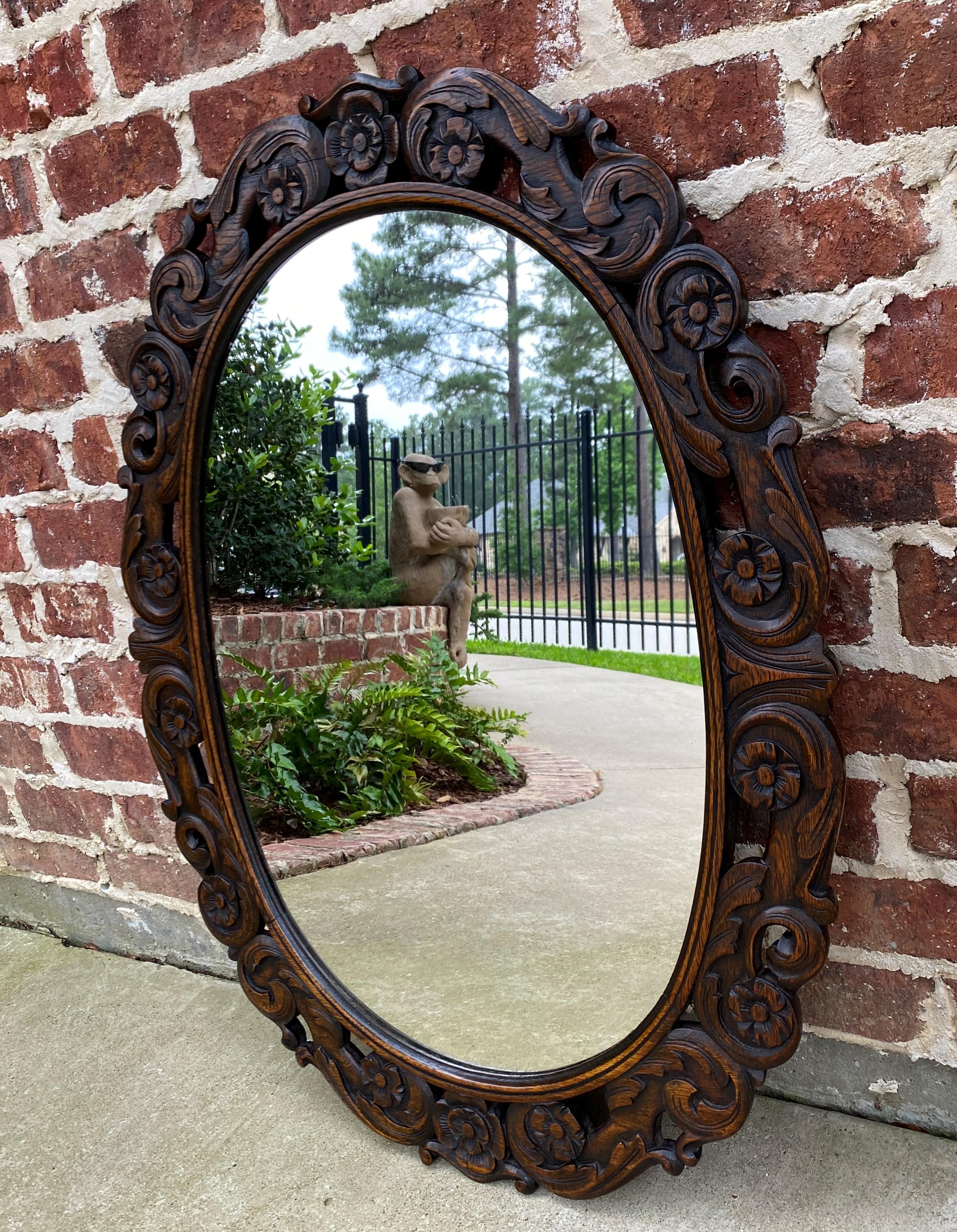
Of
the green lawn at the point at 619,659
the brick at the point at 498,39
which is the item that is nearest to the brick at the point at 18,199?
the brick at the point at 498,39

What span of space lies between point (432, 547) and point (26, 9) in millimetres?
1362

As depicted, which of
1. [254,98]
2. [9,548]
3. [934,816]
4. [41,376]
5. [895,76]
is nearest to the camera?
[895,76]

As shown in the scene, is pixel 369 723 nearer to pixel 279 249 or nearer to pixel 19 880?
pixel 279 249

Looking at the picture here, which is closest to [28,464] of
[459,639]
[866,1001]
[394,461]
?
[394,461]

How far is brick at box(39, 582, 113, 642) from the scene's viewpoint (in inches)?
77.0

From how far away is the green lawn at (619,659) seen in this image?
1.28m

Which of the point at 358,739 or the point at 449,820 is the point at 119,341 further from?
the point at 449,820

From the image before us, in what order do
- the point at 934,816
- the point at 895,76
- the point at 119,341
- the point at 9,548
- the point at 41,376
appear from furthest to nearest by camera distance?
the point at 9,548, the point at 41,376, the point at 119,341, the point at 934,816, the point at 895,76

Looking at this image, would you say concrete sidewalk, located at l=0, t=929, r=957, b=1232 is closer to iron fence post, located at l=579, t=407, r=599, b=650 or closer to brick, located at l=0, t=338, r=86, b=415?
iron fence post, located at l=579, t=407, r=599, b=650

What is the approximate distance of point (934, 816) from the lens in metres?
1.25

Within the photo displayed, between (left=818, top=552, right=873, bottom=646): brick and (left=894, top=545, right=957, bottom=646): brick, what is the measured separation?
0.04 meters

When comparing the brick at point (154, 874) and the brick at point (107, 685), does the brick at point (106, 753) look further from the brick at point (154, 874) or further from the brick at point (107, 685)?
the brick at point (154, 874)

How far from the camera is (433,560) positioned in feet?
4.62

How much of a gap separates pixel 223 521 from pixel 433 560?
442mm
